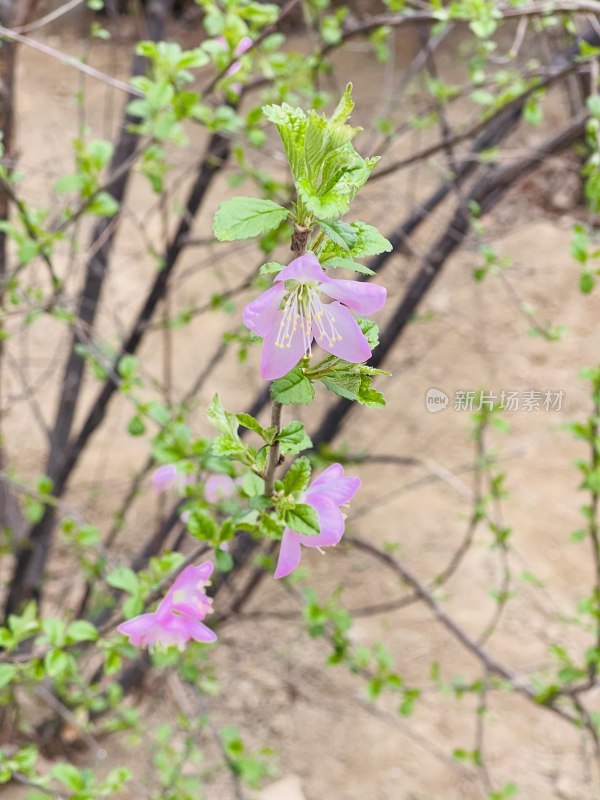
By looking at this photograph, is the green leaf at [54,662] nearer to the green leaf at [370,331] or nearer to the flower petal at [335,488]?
the flower petal at [335,488]

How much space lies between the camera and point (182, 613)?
0.76 metres

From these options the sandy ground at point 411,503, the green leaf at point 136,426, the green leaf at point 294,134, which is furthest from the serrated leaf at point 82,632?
the sandy ground at point 411,503

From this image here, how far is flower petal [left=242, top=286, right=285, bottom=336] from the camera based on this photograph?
0.54m

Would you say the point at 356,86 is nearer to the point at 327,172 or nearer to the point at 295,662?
the point at 295,662

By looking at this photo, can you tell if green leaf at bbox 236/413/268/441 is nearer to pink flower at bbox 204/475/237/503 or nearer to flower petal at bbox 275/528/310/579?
flower petal at bbox 275/528/310/579

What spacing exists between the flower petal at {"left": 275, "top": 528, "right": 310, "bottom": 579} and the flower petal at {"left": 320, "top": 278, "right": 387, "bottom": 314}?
0.20m

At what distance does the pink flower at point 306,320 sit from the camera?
539mm

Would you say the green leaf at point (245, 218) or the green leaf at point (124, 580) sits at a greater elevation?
the green leaf at point (245, 218)

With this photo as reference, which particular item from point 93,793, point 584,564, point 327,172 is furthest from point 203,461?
point 584,564

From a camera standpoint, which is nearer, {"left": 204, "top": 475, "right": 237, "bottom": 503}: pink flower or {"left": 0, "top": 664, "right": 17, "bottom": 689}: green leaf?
{"left": 0, "top": 664, "right": 17, "bottom": 689}: green leaf

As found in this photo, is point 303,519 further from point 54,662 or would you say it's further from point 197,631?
→ point 54,662

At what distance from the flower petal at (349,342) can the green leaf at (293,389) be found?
0.09 ft

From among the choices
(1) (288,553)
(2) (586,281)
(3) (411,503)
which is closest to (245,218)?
(1) (288,553)

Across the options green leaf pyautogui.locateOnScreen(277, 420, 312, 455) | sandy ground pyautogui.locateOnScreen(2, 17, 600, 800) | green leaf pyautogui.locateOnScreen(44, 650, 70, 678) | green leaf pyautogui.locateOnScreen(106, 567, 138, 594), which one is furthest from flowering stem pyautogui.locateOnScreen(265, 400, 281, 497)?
sandy ground pyautogui.locateOnScreen(2, 17, 600, 800)
